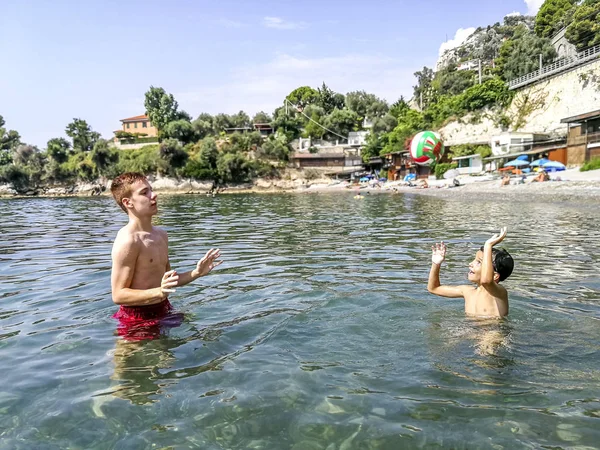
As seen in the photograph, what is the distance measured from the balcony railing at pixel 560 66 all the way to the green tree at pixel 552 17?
68.5 ft

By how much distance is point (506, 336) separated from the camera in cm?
502

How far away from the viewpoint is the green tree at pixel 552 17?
81869 mm

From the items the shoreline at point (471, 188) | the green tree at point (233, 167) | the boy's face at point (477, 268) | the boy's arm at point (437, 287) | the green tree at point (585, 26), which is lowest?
the shoreline at point (471, 188)

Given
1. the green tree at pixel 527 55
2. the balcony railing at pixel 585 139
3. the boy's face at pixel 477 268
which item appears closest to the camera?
the boy's face at pixel 477 268

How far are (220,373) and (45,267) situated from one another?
793cm

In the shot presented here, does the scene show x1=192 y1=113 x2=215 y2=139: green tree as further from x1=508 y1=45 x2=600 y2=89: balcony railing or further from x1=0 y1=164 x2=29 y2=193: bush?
x1=508 y1=45 x2=600 y2=89: balcony railing

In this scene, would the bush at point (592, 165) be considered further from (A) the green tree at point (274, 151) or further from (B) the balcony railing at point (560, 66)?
(A) the green tree at point (274, 151)

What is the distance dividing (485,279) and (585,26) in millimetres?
76525

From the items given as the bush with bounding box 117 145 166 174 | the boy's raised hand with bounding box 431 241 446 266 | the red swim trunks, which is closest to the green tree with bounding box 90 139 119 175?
the bush with bounding box 117 145 166 174

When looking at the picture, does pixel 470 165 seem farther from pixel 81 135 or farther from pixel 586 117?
pixel 81 135

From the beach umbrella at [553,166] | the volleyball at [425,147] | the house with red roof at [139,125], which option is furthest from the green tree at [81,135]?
the beach umbrella at [553,166]

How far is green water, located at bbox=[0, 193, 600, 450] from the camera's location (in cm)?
325

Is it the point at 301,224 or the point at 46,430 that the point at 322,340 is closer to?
the point at 46,430

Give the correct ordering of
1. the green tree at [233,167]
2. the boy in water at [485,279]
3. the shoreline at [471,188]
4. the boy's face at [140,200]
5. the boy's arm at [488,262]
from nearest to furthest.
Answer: the boy's face at [140,200]
the boy's arm at [488,262]
the boy in water at [485,279]
the shoreline at [471,188]
the green tree at [233,167]
